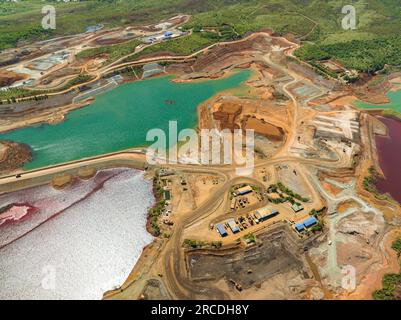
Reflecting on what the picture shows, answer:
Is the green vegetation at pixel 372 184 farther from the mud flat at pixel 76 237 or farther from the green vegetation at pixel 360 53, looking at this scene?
the green vegetation at pixel 360 53

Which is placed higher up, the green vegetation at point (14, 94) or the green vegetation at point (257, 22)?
the green vegetation at point (257, 22)

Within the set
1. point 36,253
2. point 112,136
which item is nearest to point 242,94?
point 112,136

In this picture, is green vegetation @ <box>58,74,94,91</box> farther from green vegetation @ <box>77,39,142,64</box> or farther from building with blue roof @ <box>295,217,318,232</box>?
building with blue roof @ <box>295,217,318,232</box>

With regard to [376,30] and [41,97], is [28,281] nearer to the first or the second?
[41,97]

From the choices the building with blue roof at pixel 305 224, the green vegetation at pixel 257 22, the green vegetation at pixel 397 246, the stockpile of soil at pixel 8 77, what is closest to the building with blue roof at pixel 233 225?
the building with blue roof at pixel 305 224

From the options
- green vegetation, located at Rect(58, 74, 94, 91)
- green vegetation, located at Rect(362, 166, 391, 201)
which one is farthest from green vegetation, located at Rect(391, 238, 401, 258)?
green vegetation, located at Rect(58, 74, 94, 91)
